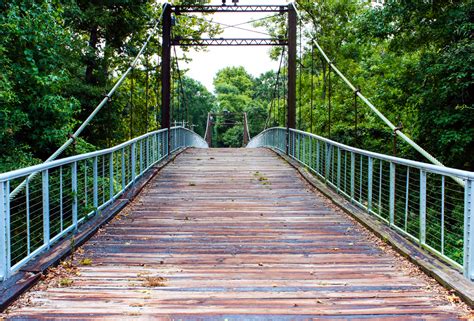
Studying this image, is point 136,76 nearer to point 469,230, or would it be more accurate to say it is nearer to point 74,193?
point 74,193

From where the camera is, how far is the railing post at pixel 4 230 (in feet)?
10.9

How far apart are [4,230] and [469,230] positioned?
3.21 metres

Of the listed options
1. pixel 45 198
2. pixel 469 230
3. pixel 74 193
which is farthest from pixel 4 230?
pixel 469 230

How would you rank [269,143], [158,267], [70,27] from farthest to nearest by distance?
[269,143]
[70,27]
[158,267]

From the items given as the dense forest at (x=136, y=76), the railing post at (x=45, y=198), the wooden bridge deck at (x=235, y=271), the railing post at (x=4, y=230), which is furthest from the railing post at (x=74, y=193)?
the dense forest at (x=136, y=76)

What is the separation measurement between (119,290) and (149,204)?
12.0ft

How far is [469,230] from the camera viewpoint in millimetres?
3352

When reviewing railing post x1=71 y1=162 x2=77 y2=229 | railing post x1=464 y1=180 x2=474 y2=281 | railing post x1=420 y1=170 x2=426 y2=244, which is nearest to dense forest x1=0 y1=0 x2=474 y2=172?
Result: railing post x1=71 y1=162 x2=77 y2=229

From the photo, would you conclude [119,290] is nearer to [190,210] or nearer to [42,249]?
[42,249]

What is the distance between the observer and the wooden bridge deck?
3.10 metres

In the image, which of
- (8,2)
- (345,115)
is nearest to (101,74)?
(8,2)

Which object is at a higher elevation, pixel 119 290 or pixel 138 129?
pixel 138 129

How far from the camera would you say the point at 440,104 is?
36.2 ft

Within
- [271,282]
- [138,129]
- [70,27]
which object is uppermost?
[70,27]
